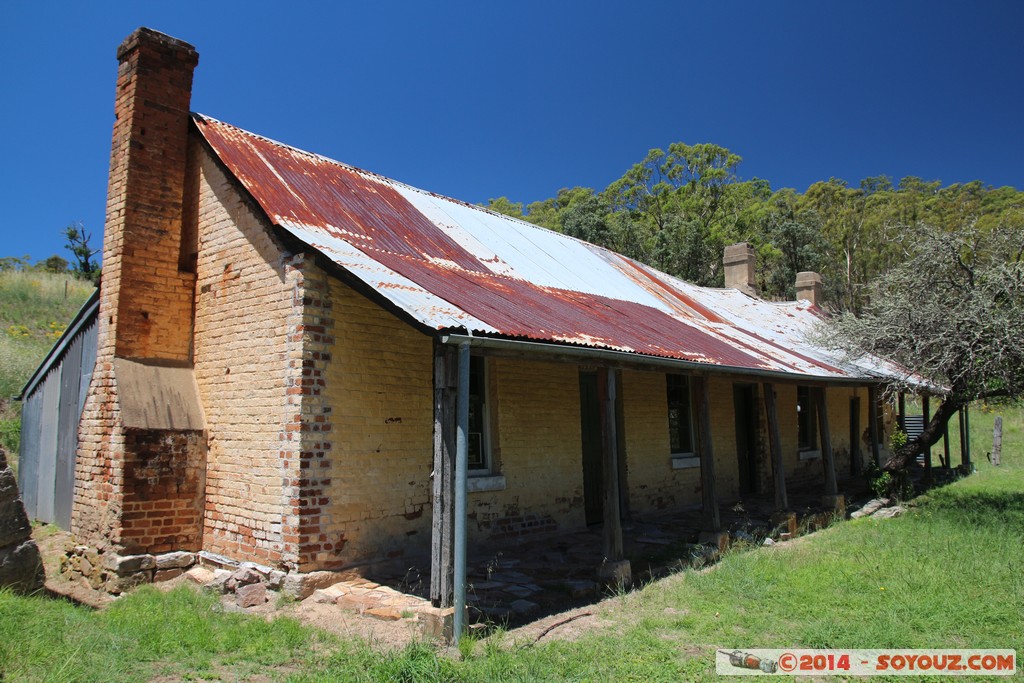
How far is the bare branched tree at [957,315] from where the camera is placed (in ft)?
34.6

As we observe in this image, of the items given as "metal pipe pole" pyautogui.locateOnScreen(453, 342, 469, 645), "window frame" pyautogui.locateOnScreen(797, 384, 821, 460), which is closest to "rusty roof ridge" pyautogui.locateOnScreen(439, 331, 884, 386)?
"metal pipe pole" pyautogui.locateOnScreen(453, 342, 469, 645)

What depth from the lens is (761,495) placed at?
46.2 ft

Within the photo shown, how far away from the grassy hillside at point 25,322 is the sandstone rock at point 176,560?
317 inches

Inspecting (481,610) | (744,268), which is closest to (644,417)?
(481,610)

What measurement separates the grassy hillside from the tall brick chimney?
7543 mm

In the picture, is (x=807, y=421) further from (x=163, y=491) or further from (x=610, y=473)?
(x=163, y=491)

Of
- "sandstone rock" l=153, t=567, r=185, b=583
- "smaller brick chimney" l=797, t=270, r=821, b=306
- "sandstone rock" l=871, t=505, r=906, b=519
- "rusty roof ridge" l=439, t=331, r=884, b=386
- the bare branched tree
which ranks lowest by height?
"sandstone rock" l=871, t=505, r=906, b=519

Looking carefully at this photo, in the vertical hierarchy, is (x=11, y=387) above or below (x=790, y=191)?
below

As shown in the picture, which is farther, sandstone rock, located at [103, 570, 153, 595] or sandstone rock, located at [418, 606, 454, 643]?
sandstone rock, located at [103, 570, 153, 595]

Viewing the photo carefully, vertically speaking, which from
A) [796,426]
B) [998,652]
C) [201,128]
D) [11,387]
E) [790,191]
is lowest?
[998,652]

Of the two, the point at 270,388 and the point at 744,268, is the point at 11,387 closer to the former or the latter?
the point at 270,388

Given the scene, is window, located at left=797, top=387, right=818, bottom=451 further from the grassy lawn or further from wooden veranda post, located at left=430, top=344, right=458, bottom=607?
wooden veranda post, located at left=430, top=344, right=458, bottom=607

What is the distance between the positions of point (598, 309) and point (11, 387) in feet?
48.9

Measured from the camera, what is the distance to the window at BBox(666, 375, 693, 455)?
12508 millimetres
